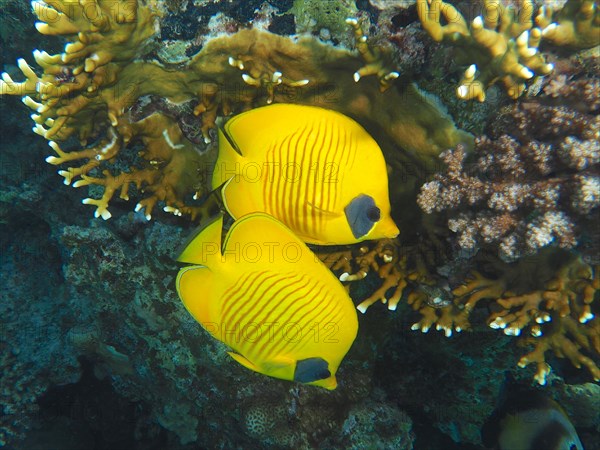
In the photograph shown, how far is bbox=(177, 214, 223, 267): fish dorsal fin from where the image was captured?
1.92 metres

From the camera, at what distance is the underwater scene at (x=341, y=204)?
190 cm

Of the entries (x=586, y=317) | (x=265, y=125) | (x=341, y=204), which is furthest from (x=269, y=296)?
(x=586, y=317)

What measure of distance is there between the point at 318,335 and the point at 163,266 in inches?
65.9

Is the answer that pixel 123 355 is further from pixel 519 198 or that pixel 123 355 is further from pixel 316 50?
pixel 519 198

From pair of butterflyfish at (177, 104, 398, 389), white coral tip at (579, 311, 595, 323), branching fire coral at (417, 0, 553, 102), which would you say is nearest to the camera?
branching fire coral at (417, 0, 553, 102)

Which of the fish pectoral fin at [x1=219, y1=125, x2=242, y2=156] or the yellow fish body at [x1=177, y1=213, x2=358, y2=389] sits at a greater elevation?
the fish pectoral fin at [x1=219, y1=125, x2=242, y2=156]

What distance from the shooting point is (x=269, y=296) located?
6.26 feet

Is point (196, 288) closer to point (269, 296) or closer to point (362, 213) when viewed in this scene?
point (269, 296)

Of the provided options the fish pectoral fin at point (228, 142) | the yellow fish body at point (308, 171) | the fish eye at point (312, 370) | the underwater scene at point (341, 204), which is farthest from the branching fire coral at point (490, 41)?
the fish eye at point (312, 370)

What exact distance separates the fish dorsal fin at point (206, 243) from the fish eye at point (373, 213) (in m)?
0.74

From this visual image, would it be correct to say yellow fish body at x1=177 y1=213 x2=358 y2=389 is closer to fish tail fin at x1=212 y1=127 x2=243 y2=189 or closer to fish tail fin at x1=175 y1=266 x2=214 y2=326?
fish tail fin at x1=175 y1=266 x2=214 y2=326

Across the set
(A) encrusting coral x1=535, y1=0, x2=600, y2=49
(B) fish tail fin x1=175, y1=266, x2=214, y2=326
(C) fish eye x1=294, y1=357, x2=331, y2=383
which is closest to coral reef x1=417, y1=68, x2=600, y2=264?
(A) encrusting coral x1=535, y1=0, x2=600, y2=49

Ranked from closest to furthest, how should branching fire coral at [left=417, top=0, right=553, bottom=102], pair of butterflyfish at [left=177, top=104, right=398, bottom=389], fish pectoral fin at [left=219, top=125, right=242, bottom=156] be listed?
1. branching fire coral at [left=417, top=0, right=553, bottom=102]
2. pair of butterflyfish at [left=177, top=104, right=398, bottom=389]
3. fish pectoral fin at [left=219, top=125, right=242, bottom=156]

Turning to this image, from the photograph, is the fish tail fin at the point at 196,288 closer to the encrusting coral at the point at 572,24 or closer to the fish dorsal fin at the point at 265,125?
the fish dorsal fin at the point at 265,125
